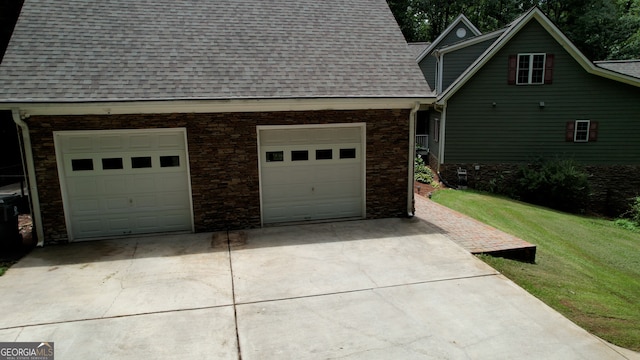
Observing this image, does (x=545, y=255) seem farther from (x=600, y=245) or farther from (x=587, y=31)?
(x=587, y=31)

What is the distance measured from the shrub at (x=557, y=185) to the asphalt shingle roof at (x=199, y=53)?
9524 mm

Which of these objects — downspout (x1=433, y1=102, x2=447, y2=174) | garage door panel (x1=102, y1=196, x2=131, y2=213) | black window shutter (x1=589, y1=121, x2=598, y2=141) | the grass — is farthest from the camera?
downspout (x1=433, y1=102, x2=447, y2=174)

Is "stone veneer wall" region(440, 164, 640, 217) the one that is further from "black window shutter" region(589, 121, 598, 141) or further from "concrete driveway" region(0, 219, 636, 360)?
"concrete driveway" region(0, 219, 636, 360)

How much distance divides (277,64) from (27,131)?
530 cm

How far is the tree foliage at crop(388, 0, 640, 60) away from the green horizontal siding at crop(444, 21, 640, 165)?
56.3ft

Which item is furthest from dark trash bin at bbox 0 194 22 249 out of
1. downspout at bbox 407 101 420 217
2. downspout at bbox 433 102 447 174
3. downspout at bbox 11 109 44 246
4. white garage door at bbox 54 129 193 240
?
downspout at bbox 433 102 447 174

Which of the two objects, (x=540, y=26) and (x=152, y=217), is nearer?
(x=152, y=217)

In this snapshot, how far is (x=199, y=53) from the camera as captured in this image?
383 inches

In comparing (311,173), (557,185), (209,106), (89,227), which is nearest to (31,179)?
(89,227)

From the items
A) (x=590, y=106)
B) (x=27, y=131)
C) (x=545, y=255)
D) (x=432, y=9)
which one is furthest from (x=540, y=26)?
(x=432, y=9)

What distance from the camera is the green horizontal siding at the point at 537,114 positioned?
1730 centimetres

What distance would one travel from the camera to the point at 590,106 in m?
17.5

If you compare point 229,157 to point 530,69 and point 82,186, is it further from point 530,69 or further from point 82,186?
point 530,69

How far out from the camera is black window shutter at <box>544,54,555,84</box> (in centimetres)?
1722
